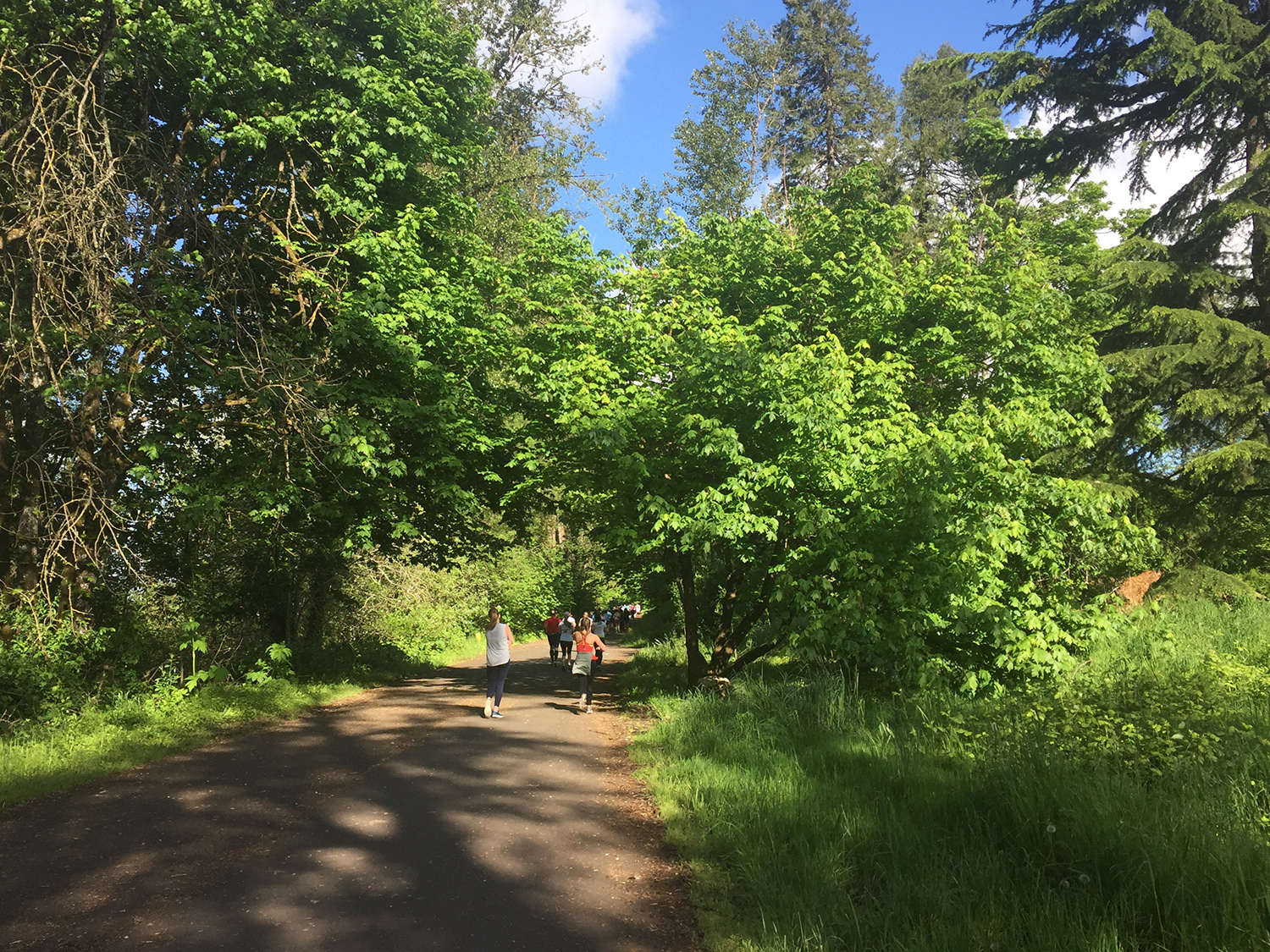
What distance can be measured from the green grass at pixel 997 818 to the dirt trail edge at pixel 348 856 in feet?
2.04

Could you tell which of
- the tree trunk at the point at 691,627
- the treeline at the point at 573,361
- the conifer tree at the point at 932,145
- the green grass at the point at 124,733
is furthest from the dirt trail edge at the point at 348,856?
the conifer tree at the point at 932,145

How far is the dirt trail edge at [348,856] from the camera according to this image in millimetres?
4379

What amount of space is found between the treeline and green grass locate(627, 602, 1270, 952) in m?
2.28

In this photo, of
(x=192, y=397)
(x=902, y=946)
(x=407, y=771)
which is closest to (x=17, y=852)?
(x=407, y=771)

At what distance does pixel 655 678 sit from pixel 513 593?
1750 centimetres

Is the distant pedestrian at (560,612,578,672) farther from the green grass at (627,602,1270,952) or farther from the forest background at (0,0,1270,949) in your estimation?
the green grass at (627,602,1270,952)

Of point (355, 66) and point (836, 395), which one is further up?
point (355, 66)

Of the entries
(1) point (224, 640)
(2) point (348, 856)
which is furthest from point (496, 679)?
(2) point (348, 856)

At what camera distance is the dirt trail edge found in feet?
14.4

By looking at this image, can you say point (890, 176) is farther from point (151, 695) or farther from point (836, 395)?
point (151, 695)

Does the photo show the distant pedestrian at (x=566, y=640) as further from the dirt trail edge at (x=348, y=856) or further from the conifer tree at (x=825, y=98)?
the conifer tree at (x=825, y=98)

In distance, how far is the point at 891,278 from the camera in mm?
16547

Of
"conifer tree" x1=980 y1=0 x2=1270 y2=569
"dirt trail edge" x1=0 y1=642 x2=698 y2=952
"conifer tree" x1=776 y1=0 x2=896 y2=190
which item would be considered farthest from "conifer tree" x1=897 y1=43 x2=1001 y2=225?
"dirt trail edge" x1=0 y1=642 x2=698 y2=952

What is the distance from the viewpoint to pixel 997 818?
17.2 feet
